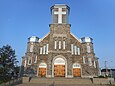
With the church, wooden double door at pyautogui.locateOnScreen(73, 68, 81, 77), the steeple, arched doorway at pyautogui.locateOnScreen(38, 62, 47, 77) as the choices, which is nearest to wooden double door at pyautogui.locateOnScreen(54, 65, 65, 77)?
the church

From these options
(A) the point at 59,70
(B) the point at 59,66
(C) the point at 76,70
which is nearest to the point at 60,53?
(B) the point at 59,66

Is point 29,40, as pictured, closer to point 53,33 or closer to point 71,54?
point 53,33

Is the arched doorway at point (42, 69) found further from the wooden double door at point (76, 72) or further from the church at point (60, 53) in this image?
the wooden double door at point (76, 72)

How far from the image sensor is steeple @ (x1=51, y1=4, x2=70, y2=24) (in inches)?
1607

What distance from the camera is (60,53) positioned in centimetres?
3766

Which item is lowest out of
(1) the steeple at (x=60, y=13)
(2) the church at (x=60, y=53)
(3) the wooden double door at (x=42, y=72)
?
(3) the wooden double door at (x=42, y=72)

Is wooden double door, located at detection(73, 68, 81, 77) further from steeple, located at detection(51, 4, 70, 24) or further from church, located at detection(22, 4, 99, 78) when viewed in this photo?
steeple, located at detection(51, 4, 70, 24)

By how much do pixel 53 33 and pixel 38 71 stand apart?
9.46 meters

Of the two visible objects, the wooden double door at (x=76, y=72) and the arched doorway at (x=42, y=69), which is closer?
the wooden double door at (x=76, y=72)

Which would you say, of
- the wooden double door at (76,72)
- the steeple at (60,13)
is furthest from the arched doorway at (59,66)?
the steeple at (60,13)

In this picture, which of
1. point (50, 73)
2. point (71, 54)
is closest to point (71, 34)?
point (71, 54)

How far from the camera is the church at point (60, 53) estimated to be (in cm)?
Answer: 3731

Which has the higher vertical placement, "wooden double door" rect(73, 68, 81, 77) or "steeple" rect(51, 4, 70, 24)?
"steeple" rect(51, 4, 70, 24)

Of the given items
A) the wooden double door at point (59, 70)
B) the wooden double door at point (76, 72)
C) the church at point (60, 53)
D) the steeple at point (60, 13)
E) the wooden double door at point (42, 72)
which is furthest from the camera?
the steeple at point (60, 13)
